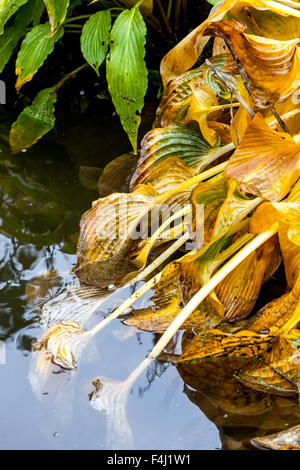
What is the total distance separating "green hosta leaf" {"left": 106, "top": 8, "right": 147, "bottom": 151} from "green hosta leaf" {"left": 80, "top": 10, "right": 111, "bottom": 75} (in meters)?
0.08

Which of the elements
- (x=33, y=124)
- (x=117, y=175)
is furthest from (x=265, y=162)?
(x=33, y=124)

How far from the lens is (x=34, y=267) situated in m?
1.16

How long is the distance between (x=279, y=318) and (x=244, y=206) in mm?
202

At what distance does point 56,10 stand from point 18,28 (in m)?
0.31

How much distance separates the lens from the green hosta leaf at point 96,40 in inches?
55.6

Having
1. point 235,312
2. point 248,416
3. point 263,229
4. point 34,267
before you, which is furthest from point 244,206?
point 34,267

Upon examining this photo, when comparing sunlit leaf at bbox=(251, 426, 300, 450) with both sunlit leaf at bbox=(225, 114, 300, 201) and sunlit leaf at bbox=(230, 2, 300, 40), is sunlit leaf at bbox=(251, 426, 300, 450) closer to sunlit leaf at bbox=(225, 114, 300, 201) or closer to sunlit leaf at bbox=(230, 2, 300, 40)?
sunlit leaf at bbox=(225, 114, 300, 201)

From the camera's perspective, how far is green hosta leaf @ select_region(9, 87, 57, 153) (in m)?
1.55

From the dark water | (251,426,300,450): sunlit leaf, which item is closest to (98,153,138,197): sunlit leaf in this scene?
the dark water

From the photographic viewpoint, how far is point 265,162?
89cm

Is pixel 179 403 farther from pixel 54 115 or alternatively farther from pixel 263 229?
pixel 54 115

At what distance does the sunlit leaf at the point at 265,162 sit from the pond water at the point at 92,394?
31 cm
